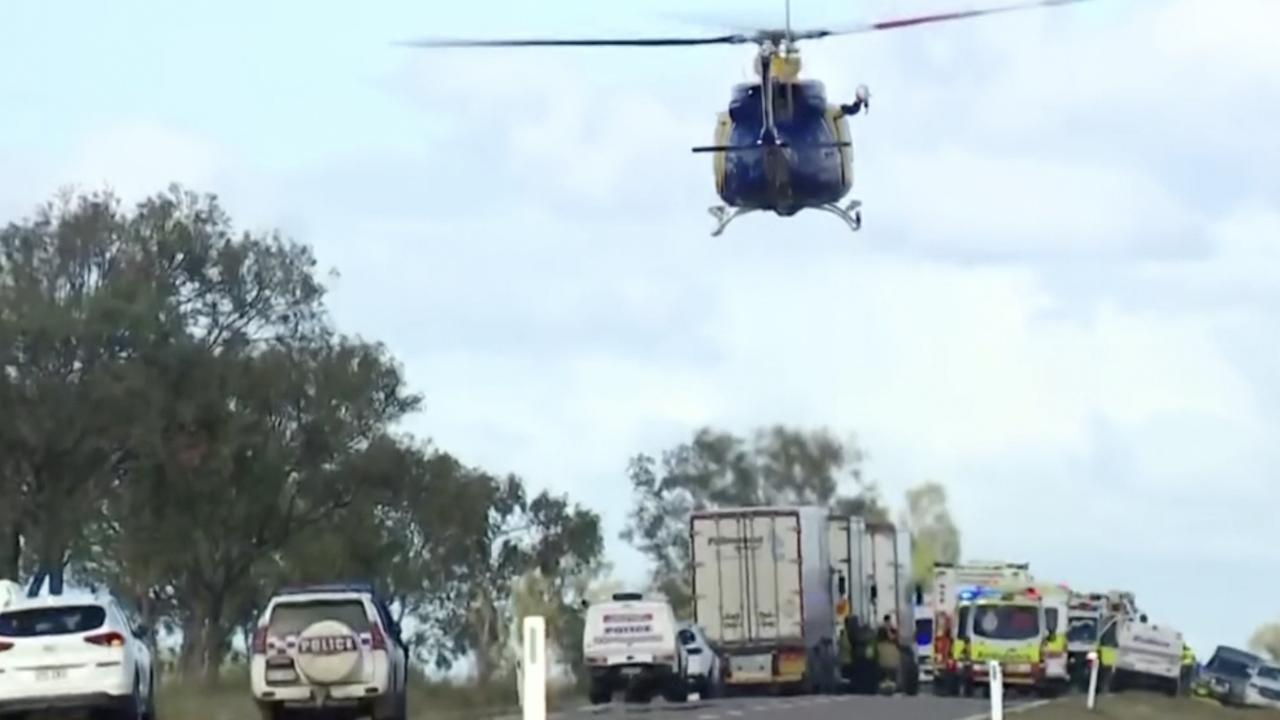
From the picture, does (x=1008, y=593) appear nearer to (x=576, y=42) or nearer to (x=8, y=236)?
(x=8, y=236)

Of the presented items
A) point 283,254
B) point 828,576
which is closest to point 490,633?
point 283,254

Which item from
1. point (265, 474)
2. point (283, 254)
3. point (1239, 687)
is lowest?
point (1239, 687)

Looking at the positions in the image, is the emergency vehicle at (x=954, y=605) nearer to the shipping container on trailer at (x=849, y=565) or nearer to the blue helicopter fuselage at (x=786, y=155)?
the shipping container on trailer at (x=849, y=565)

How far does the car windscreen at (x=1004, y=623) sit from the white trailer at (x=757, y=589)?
17.2 ft

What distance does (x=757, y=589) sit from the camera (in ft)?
196

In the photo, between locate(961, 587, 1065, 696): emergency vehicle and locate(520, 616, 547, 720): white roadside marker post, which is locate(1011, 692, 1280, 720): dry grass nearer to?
locate(961, 587, 1065, 696): emergency vehicle

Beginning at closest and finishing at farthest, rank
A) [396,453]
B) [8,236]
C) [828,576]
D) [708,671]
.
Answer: [708,671] < [828,576] < [8,236] < [396,453]

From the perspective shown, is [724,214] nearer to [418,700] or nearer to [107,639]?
[107,639]

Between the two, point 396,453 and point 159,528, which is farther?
point 396,453

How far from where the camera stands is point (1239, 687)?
3014 inches

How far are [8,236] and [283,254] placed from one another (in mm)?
5974

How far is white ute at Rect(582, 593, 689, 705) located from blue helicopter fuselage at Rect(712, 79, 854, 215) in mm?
18621

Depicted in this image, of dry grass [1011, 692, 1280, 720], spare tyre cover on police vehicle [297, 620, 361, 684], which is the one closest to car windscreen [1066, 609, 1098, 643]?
dry grass [1011, 692, 1280, 720]

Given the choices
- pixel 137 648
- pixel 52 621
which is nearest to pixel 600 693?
pixel 137 648
